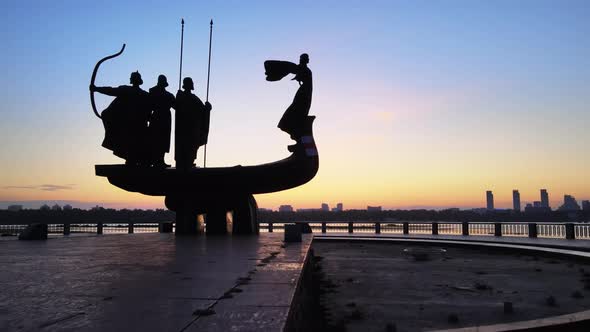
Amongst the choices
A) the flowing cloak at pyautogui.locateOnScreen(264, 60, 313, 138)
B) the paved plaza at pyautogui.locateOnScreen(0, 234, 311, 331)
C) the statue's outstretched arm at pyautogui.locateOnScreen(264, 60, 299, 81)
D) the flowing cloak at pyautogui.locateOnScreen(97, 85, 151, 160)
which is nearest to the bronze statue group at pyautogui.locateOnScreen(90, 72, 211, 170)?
the flowing cloak at pyautogui.locateOnScreen(97, 85, 151, 160)

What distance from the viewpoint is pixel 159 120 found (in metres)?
14.5

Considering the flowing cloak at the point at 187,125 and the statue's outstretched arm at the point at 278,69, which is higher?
the statue's outstretched arm at the point at 278,69

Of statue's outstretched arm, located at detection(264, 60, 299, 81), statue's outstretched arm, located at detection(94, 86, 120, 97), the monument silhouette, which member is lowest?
the monument silhouette

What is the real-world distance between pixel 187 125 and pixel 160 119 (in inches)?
33.3

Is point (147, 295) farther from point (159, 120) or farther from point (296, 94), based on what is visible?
point (159, 120)

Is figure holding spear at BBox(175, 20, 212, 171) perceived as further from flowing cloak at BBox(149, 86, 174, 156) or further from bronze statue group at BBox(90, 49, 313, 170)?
flowing cloak at BBox(149, 86, 174, 156)

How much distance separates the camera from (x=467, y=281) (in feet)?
33.1

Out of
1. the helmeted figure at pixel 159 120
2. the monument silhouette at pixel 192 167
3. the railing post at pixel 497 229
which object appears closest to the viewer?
the monument silhouette at pixel 192 167

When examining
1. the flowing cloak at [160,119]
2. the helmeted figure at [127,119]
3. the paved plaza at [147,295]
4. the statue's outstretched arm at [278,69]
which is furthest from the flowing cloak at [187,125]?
the paved plaza at [147,295]

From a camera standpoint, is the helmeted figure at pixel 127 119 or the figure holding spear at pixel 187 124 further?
the figure holding spear at pixel 187 124

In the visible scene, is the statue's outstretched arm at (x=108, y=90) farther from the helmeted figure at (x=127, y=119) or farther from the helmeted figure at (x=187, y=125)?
the helmeted figure at (x=187, y=125)

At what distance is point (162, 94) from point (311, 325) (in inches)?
404

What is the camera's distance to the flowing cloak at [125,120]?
44.2 feet

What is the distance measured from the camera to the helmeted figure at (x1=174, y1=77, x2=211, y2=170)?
14.6 meters
